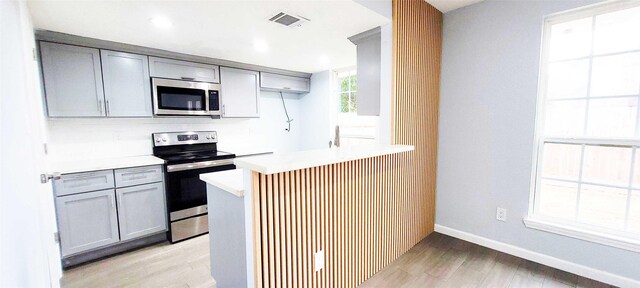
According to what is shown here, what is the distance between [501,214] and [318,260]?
190 centimetres

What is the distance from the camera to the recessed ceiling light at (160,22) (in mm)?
2062

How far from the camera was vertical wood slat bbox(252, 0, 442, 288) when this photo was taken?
1.47 m

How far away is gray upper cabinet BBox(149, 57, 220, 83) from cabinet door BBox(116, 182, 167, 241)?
1.26m

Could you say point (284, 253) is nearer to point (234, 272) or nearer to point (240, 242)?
point (240, 242)

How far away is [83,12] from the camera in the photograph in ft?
6.30

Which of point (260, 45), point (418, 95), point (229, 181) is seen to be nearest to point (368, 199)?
point (229, 181)

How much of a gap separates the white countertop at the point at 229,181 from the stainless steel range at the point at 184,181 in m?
1.21

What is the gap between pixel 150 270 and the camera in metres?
2.27

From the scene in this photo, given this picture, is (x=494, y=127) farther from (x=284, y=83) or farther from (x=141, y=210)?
(x=141, y=210)

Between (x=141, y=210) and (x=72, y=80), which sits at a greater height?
(x=72, y=80)

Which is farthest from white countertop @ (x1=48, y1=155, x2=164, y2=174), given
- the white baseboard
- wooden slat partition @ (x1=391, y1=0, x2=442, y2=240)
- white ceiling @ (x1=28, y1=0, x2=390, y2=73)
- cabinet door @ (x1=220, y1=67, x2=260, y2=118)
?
the white baseboard

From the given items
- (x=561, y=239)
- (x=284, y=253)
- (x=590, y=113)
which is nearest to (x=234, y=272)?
(x=284, y=253)

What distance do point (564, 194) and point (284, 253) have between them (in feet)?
7.88

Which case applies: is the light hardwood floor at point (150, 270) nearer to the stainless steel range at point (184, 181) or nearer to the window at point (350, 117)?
the stainless steel range at point (184, 181)
